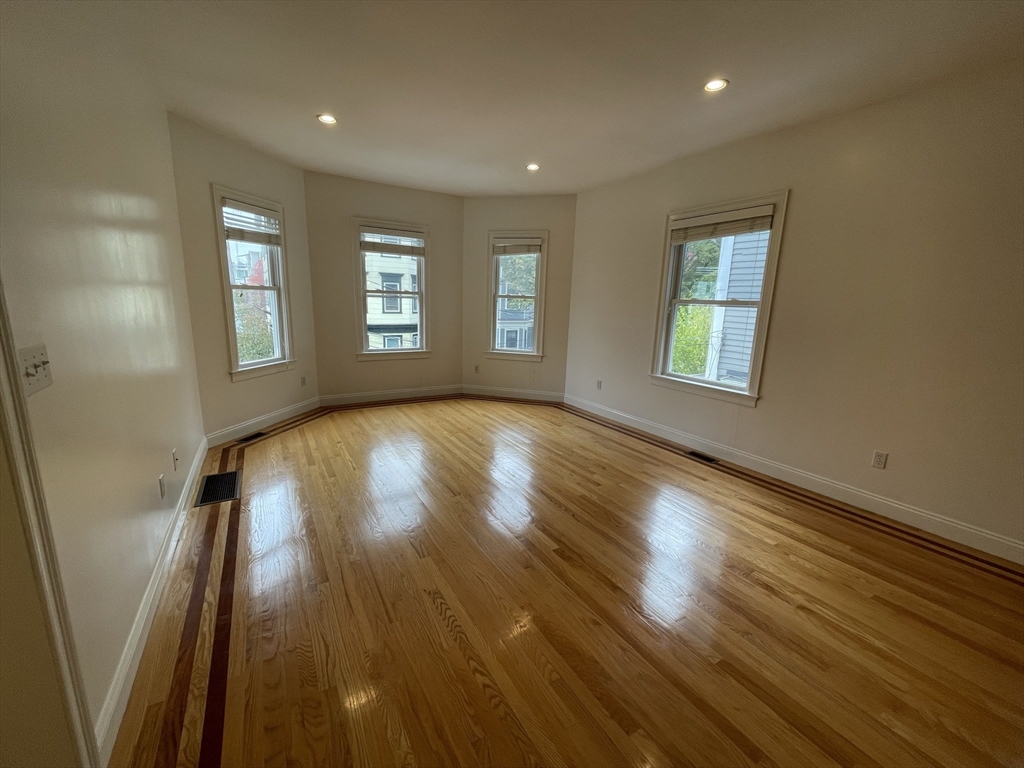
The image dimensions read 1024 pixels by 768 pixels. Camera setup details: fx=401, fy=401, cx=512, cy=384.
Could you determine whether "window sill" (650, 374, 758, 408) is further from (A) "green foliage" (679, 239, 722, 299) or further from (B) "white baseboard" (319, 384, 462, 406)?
(B) "white baseboard" (319, 384, 462, 406)

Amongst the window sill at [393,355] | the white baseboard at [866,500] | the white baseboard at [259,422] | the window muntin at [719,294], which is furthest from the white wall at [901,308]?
the white baseboard at [259,422]

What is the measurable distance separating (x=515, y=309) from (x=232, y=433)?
355 cm

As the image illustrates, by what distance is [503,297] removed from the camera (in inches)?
218

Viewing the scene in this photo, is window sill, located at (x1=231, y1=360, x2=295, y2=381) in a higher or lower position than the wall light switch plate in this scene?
lower

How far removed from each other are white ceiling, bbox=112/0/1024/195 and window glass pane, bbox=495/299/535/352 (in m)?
2.31

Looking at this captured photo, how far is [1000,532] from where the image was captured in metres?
2.30

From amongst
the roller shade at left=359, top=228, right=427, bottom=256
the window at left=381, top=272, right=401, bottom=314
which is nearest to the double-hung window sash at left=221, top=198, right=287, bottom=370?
the roller shade at left=359, top=228, right=427, bottom=256

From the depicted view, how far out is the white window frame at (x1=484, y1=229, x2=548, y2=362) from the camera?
5.25m

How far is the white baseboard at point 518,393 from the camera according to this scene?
18.5 ft

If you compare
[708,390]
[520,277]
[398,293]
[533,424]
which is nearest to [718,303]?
[708,390]

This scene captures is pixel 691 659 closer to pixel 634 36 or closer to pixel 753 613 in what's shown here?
pixel 753 613

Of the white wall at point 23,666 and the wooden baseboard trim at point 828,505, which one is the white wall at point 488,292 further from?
the white wall at point 23,666

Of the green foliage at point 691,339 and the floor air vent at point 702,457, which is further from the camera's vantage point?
the green foliage at point 691,339

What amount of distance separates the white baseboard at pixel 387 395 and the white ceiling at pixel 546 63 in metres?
2.80
